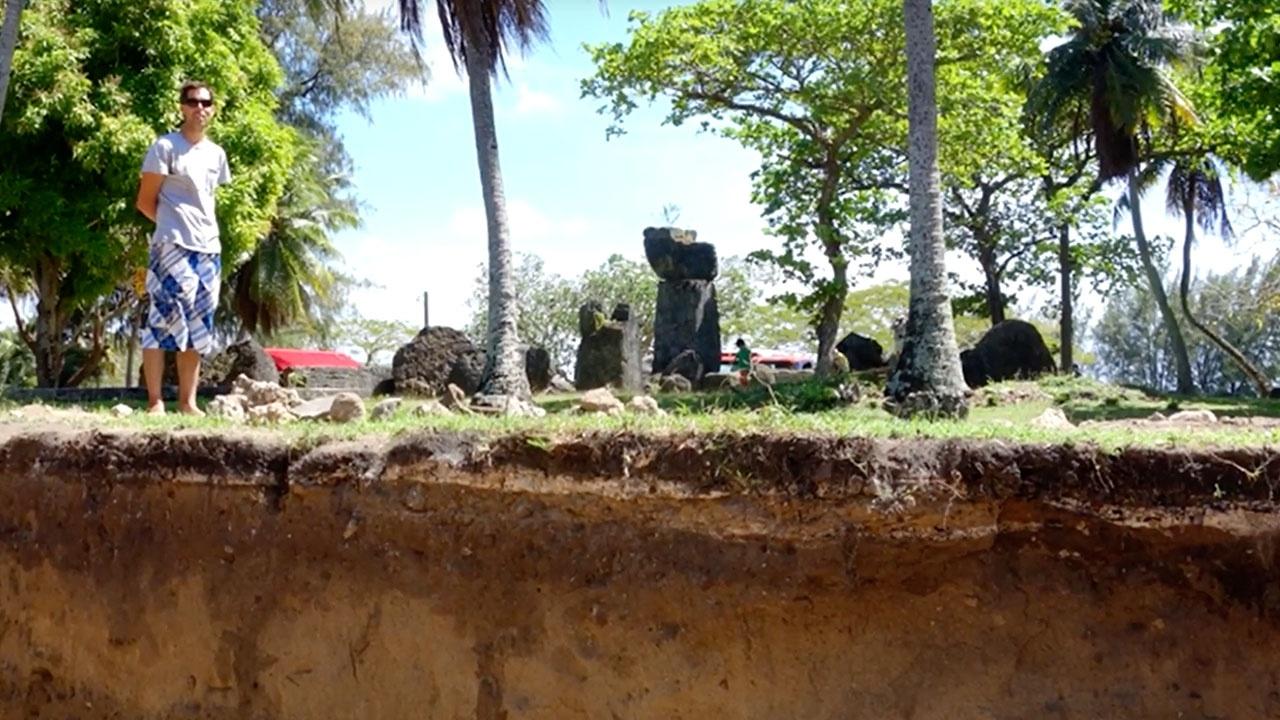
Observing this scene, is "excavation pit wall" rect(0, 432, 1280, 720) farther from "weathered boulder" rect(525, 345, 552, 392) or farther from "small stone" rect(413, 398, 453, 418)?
"weathered boulder" rect(525, 345, 552, 392)

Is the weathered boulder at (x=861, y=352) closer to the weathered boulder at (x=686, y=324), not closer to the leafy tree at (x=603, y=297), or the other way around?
the weathered boulder at (x=686, y=324)

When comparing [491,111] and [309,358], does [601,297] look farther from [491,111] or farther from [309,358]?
[491,111]

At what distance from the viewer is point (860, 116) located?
1805 centimetres

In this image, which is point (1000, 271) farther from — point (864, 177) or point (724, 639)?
point (724, 639)

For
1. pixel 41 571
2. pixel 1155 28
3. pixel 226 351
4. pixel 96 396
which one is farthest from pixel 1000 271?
pixel 41 571

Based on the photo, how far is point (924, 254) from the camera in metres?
10.6

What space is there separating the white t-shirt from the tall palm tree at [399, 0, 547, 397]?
5.91 metres

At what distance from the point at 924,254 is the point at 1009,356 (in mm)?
7254

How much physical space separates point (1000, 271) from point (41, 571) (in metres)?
24.0

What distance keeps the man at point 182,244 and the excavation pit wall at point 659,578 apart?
1.82 meters

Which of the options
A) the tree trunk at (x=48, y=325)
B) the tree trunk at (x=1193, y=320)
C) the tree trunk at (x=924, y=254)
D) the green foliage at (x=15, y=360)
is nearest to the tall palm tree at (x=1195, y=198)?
the tree trunk at (x=1193, y=320)

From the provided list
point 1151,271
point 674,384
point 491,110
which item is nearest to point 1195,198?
point 1151,271

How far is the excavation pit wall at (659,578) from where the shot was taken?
2.59 metres

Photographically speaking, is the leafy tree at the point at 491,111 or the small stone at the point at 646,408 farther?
the leafy tree at the point at 491,111
